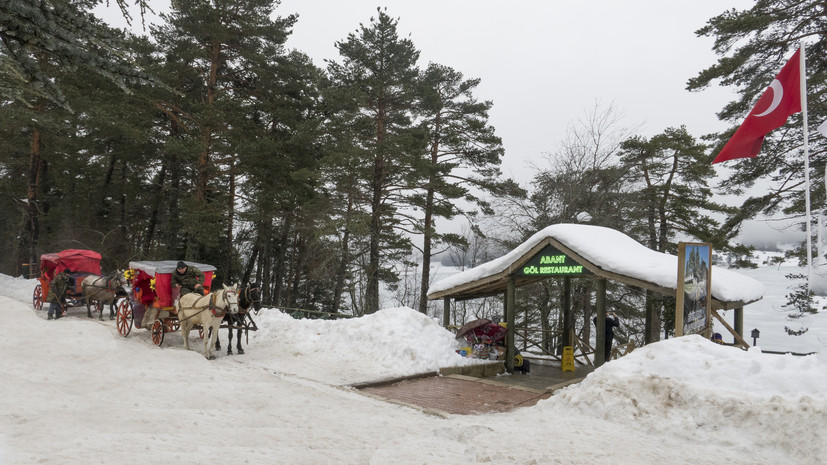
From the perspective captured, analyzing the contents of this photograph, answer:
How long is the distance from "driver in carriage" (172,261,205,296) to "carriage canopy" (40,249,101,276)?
6.12 m

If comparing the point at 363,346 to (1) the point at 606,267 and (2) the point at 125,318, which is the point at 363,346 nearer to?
(1) the point at 606,267

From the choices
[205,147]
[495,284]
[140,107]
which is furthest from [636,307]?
[140,107]

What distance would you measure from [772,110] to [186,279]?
1334 centimetres

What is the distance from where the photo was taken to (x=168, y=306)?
11406mm

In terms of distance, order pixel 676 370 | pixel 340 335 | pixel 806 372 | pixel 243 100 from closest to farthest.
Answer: pixel 806 372
pixel 676 370
pixel 340 335
pixel 243 100

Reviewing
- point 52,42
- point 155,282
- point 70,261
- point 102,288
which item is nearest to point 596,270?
point 52,42

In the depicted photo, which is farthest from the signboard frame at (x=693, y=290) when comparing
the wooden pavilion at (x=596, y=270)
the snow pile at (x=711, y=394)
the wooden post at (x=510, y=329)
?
the wooden post at (x=510, y=329)

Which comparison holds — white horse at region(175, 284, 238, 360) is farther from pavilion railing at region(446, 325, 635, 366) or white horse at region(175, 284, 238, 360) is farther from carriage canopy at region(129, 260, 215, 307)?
pavilion railing at region(446, 325, 635, 366)

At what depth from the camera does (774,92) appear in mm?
8203

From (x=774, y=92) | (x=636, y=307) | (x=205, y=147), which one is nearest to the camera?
(x=774, y=92)

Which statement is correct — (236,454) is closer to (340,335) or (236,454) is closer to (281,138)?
(340,335)

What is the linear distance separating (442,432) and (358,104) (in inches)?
716

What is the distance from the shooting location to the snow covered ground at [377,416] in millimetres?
4570

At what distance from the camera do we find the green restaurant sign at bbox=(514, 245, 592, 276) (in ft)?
36.0
